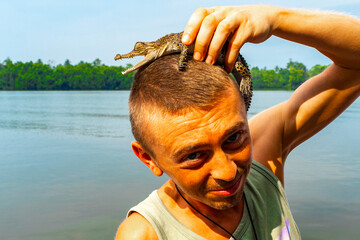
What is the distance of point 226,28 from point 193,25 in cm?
15

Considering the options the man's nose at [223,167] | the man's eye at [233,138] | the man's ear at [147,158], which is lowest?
the man's ear at [147,158]

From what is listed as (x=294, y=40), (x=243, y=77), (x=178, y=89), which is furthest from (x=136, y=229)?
(x=294, y=40)

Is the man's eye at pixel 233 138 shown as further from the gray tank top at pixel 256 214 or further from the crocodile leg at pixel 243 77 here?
the gray tank top at pixel 256 214

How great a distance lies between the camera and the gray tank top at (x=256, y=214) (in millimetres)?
1965

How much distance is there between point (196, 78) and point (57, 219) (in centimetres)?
561

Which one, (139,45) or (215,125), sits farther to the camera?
(139,45)

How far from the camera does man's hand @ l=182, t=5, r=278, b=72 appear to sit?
67.7 inches

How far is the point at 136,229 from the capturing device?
6.32 ft

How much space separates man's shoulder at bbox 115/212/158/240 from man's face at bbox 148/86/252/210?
279 millimetres

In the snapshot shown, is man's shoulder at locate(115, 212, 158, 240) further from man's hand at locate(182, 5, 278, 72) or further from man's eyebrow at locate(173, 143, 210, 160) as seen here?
man's hand at locate(182, 5, 278, 72)

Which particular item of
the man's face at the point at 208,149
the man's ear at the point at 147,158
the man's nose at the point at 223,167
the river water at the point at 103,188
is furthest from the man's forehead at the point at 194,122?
the river water at the point at 103,188

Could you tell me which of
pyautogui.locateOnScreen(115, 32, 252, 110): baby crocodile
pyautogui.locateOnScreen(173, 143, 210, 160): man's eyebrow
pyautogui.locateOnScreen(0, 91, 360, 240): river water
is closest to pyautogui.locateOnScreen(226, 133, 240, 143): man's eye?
pyautogui.locateOnScreen(173, 143, 210, 160): man's eyebrow

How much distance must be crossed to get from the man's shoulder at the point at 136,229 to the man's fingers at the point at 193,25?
92 cm

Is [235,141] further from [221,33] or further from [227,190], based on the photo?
[221,33]
